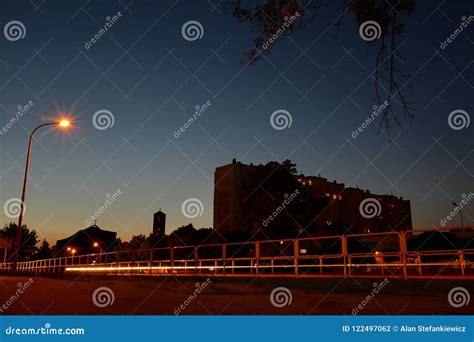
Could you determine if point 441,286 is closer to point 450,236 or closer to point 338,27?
point 338,27

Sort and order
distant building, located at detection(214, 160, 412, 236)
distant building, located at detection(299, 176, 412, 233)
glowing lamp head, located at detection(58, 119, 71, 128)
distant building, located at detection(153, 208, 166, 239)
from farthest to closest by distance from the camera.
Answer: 1. distant building, located at detection(153, 208, 166, 239)
2. distant building, located at detection(299, 176, 412, 233)
3. distant building, located at detection(214, 160, 412, 236)
4. glowing lamp head, located at detection(58, 119, 71, 128)

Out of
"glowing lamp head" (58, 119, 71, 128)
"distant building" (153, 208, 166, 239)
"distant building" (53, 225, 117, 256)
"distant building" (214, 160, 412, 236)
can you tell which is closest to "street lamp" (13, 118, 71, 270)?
"glowing lamp head" (58, 119, 71, 128)

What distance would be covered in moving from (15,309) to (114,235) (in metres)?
112

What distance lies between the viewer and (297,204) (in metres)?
40.0

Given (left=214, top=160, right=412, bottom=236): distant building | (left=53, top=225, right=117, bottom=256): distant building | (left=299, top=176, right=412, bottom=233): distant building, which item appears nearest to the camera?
(left=214, top=160, right=412, bottom=236): distant building

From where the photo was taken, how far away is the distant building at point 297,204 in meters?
40.8

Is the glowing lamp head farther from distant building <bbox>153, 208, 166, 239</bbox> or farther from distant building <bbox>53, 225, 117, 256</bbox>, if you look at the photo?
distant building <bbox>53, 225, 117, 256</bbox>

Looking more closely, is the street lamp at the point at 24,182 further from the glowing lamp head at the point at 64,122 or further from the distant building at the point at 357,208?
the distant building at the point at 357,208

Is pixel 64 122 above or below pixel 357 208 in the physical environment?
below

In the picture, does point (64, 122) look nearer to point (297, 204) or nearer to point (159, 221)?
point (297, 204)

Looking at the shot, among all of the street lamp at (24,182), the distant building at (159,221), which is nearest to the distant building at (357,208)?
the distant building at (159,221)

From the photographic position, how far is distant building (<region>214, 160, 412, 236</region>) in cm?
4081

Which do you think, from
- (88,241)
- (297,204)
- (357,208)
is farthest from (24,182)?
(88,241)

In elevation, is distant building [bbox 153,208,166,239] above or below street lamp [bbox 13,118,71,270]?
above
